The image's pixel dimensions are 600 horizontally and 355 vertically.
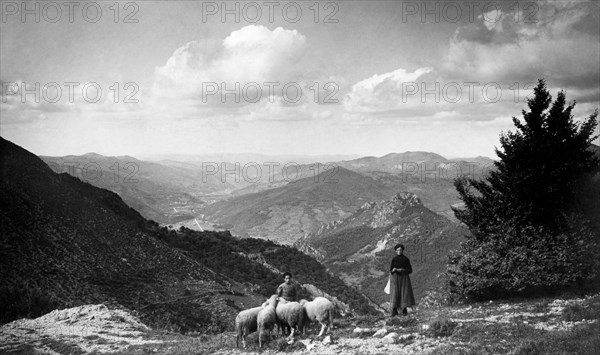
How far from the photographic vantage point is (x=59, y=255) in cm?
2781

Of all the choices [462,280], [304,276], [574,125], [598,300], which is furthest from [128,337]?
[304,276]

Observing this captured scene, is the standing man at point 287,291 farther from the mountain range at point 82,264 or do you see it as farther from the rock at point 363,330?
the mountain range at point 82,264

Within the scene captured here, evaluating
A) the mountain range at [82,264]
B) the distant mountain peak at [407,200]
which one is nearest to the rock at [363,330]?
the mountain range at [82,264]

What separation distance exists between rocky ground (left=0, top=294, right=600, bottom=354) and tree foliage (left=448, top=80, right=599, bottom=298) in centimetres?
157

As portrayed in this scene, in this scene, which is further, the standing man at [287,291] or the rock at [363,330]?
the standing man at [287,291]

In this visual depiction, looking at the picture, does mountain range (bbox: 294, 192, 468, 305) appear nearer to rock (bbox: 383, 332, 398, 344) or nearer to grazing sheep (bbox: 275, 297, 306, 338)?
grazing sheep (bbox: 275, 297, 306, 338)

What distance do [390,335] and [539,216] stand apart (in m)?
14.6

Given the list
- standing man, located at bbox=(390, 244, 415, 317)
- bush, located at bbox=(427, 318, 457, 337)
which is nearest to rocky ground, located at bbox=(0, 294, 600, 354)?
bush, located at bbox=(427, 318, 457, 337)

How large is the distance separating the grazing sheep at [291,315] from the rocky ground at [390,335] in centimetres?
59

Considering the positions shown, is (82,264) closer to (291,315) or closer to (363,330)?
(291,315)

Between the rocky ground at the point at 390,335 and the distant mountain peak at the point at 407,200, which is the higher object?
the rocky ground at the point at 390,335

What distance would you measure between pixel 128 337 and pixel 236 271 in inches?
1472

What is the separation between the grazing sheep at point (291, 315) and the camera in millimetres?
14734

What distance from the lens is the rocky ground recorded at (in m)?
11.3
